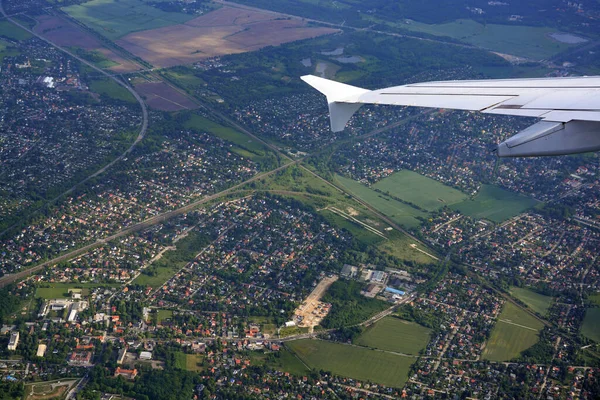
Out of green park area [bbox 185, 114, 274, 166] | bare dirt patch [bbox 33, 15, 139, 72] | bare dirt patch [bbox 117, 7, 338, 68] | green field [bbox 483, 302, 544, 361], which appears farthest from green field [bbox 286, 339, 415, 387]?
bare dirt patch [bbox 117, 7, 338, 68]

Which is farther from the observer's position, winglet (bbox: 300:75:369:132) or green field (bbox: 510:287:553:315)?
green field (bbox: 510:287:553:315)

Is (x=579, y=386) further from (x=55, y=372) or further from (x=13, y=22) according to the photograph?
(x=13, y=22)

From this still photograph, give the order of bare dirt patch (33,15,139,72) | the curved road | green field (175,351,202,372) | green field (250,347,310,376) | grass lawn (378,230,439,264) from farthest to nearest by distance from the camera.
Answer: bare dirt patch (33,15,139,72)
the curved road
grass lawn (378,230,439,264)
green field (250,347,310,376)
green field (175,351,202,372)

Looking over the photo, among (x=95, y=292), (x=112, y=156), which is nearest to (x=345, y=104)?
(x=95, y=292)

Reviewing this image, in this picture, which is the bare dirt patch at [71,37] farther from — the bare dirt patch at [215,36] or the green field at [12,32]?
the bare dirt patch at [215,36]

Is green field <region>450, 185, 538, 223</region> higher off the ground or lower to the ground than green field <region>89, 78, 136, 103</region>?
lower

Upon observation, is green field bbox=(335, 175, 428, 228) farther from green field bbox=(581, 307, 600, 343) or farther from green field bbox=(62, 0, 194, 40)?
green field bbox=(62, 0, 194, 40)

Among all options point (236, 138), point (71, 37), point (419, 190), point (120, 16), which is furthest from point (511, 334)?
point (120, 16)
